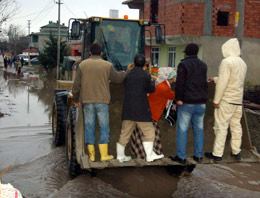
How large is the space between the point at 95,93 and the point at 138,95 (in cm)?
60

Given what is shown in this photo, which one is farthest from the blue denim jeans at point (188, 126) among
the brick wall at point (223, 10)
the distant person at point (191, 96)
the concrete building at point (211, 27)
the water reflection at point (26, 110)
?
the brick wall at point (223, 10)

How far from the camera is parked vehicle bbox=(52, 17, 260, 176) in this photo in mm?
5285

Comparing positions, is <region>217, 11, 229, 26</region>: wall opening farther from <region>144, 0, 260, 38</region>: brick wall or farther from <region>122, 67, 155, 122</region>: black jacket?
<region>122, 67, 155, 122</region>: black jacket

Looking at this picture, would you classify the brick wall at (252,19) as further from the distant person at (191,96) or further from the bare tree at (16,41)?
→ the bare tree at (16,41)

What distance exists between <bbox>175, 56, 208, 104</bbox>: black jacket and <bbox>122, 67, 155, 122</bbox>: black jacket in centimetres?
40

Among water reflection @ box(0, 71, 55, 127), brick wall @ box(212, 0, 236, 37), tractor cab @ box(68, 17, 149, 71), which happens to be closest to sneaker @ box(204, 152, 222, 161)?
tractor cab @ box(68, 17, 149, 71)

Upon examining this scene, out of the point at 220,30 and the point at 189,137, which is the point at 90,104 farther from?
the point at 220,30

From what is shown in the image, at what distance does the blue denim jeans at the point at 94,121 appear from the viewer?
5227 millimetres

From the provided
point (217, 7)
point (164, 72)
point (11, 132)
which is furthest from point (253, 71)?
point (164, 72)

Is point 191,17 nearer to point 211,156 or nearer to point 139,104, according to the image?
point 211,156

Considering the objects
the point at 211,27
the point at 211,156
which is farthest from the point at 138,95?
the point at 211,27

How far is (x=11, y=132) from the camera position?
32.9 feet

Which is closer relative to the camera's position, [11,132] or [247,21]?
[11,132]

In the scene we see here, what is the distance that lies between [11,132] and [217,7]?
14401mm
